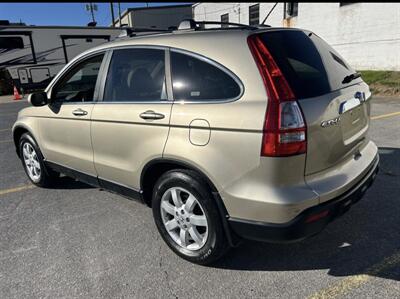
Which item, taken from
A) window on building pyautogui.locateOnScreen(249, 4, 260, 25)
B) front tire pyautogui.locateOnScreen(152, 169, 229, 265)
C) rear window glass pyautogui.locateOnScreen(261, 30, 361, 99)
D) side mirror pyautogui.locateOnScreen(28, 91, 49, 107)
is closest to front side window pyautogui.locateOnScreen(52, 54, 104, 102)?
side mirror pyautogui.locateOnScreen(28, 91, 49, 107)

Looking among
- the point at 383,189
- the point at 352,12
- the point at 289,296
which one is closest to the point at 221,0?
the point at 352,12

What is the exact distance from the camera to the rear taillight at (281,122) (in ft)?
7.06

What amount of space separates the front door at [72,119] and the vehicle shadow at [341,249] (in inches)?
71.5

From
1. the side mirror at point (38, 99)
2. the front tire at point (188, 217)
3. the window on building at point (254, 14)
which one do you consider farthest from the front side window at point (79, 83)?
the window on building at point (254, 14)

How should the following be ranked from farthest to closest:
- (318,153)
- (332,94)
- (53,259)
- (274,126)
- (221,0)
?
(221,0) < (53,259) < (332,94) < (318,153) < (274,126)

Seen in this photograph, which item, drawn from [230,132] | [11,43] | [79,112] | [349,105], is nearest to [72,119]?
[79,112]

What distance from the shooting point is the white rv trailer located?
17.9 meters

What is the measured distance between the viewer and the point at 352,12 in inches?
596

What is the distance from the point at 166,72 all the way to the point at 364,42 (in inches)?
579

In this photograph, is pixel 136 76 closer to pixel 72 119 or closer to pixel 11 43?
pixel 72 119

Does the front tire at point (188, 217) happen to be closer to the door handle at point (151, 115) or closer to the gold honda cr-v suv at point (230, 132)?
the gold honda cr-v suv at point (230, 132)

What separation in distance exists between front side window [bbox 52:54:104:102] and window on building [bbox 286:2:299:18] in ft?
56.9

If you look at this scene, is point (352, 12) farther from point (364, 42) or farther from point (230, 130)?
point (230, 130)

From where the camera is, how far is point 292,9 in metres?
18.9
